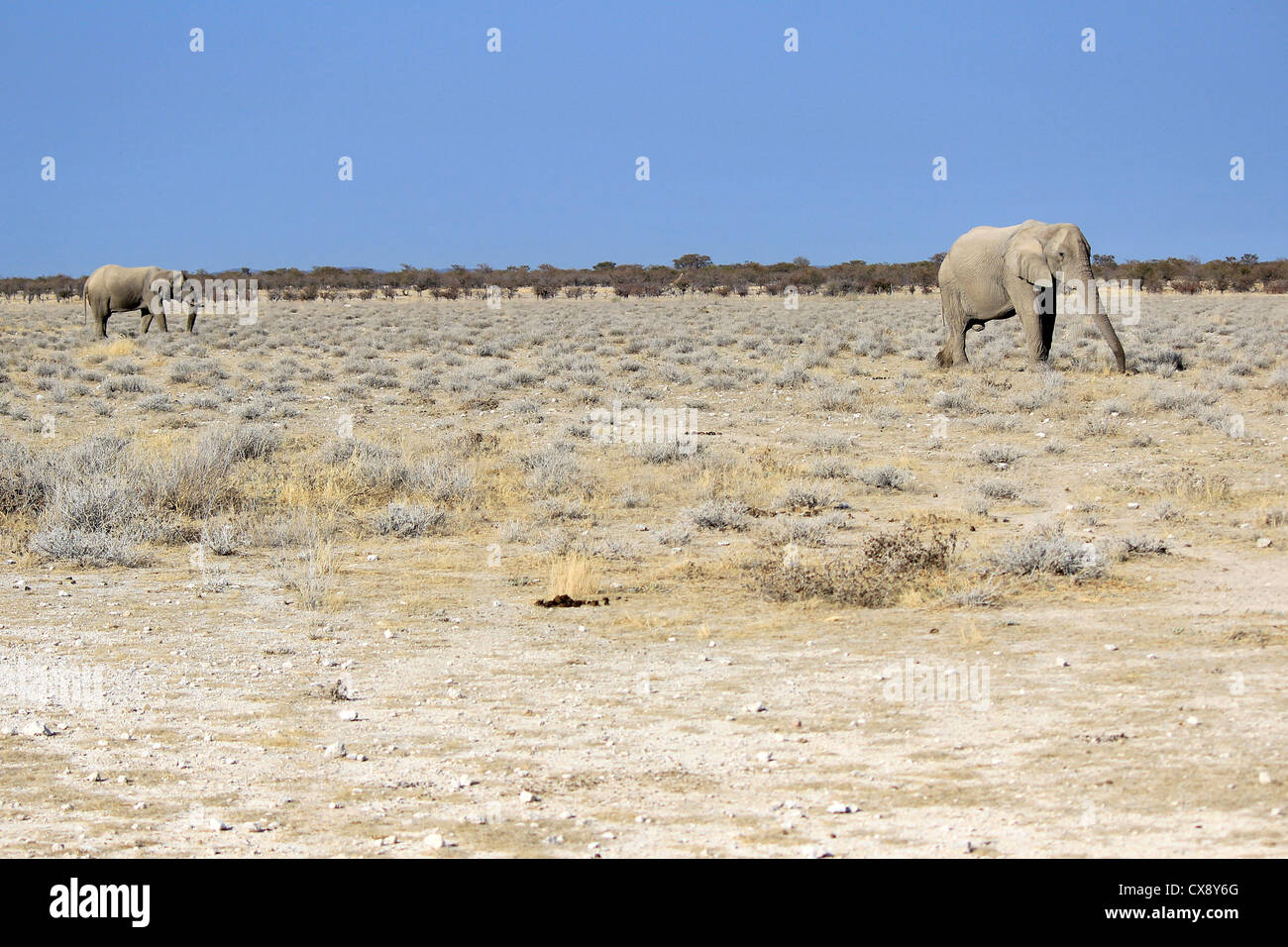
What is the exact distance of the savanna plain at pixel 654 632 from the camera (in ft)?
14.6

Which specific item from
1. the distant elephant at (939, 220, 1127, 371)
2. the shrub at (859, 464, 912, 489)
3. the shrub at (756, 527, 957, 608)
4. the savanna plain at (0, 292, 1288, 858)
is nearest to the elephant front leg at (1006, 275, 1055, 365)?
the distant elephant at (939, 220, 1127, 371)

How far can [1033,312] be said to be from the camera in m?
19.1

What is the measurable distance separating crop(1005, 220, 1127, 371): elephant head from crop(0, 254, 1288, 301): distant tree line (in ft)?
123

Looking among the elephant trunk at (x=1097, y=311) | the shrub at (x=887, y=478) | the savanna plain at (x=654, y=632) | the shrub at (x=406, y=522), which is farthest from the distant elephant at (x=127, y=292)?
the shrub at (x=887, y=478)

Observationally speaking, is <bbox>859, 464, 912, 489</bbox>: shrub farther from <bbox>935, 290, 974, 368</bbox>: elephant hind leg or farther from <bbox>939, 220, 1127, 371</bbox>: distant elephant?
<bbox>935, 290, 974, 368</bbox>: elephant hind leg

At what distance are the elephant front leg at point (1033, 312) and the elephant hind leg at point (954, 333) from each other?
1.49m

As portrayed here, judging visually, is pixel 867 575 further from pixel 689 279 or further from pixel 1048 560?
pixel 689 279

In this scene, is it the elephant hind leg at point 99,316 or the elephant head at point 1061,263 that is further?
the elephant hind leg at point 99,316

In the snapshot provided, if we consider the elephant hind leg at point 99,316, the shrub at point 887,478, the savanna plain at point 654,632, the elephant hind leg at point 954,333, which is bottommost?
the savanna plain at point 654,632

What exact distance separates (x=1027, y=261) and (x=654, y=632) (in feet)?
44.9

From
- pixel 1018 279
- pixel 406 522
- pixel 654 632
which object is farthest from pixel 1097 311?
pixel 654 632

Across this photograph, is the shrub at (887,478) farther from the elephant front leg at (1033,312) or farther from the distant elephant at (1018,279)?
the elephant front leg at (1033,312)
